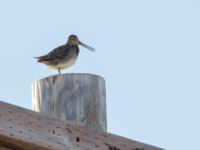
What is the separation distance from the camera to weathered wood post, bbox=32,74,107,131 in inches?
185

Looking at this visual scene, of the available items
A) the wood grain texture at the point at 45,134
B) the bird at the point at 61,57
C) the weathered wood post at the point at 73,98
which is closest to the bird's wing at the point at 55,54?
the bird at the point at 61,57

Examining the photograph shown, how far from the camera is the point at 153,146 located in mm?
4793

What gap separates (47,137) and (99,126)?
0.52m

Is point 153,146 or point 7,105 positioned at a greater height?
point 7,105

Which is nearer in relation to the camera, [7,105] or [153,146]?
[7,105]

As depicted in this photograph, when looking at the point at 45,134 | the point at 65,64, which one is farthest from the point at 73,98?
the point at 65,64

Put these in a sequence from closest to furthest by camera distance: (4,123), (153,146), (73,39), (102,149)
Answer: (4,123), (102,149), (153,146), (73,39)

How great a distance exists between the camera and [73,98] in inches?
187

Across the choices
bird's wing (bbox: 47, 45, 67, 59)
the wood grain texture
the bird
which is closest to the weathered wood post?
the wood grain texture

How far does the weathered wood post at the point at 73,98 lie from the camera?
15.4ft

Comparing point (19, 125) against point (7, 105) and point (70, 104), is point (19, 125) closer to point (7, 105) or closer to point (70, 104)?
point (7, 105)

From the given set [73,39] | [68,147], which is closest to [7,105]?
[68,147]

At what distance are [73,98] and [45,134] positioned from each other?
48 centimetres

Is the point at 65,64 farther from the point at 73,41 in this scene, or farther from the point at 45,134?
the point at 45,134
